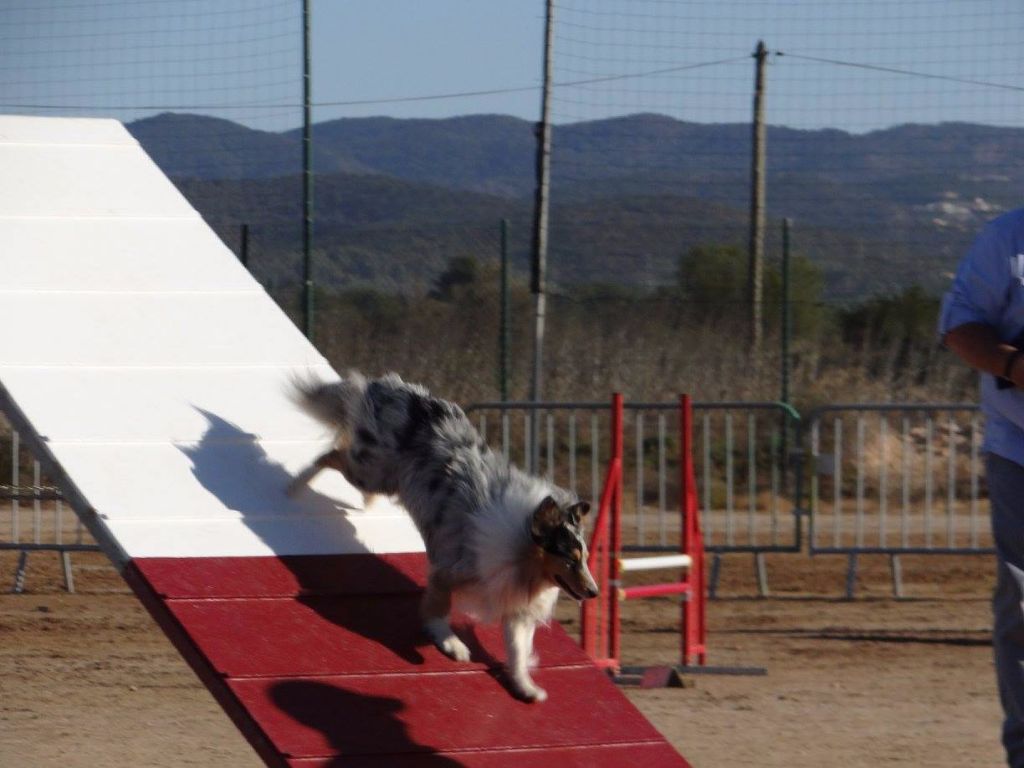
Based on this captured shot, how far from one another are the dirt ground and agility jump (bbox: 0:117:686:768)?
1.09 m

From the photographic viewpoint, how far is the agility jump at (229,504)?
3988mm

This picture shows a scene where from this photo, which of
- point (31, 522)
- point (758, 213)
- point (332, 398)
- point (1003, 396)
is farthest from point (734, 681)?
point (758, 213)

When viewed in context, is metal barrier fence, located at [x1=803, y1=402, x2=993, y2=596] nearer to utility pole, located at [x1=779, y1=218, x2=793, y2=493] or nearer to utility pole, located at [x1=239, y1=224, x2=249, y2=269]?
utility pole, located at [x1=779, y1=218, x2=793, y2=493]

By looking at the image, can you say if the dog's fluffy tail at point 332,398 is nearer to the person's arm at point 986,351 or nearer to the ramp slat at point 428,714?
the ramp slat at point 428,714

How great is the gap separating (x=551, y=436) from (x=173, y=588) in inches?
219

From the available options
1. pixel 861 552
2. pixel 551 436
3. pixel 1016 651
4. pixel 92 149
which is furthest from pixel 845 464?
pixel 1016 651

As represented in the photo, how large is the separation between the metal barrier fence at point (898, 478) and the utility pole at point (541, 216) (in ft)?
6.71

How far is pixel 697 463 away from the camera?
446 inches

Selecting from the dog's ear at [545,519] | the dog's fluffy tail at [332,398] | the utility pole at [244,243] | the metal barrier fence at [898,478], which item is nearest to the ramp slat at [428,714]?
the dog's ear at [545,519]

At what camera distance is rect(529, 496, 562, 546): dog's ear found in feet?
13.2

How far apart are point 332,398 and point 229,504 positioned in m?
0.57

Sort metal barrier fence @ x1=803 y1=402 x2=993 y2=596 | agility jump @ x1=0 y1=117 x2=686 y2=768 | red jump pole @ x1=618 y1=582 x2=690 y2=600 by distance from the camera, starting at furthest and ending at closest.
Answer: metal barrier fence @ x1=803 y1=402 x2=993 y2=596 → red jump pole @ x1=618 y1=582 x2=690 y2=600 → agility jump @ x1=0 y1=117 x2=686 y2=768

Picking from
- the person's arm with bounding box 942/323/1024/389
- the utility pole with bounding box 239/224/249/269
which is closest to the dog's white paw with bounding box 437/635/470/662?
the person's arm with bounding box 942/323/1024/389

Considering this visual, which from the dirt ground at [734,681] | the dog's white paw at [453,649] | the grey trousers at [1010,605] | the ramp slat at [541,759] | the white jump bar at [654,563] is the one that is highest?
the grey trousers at [1010,605]
